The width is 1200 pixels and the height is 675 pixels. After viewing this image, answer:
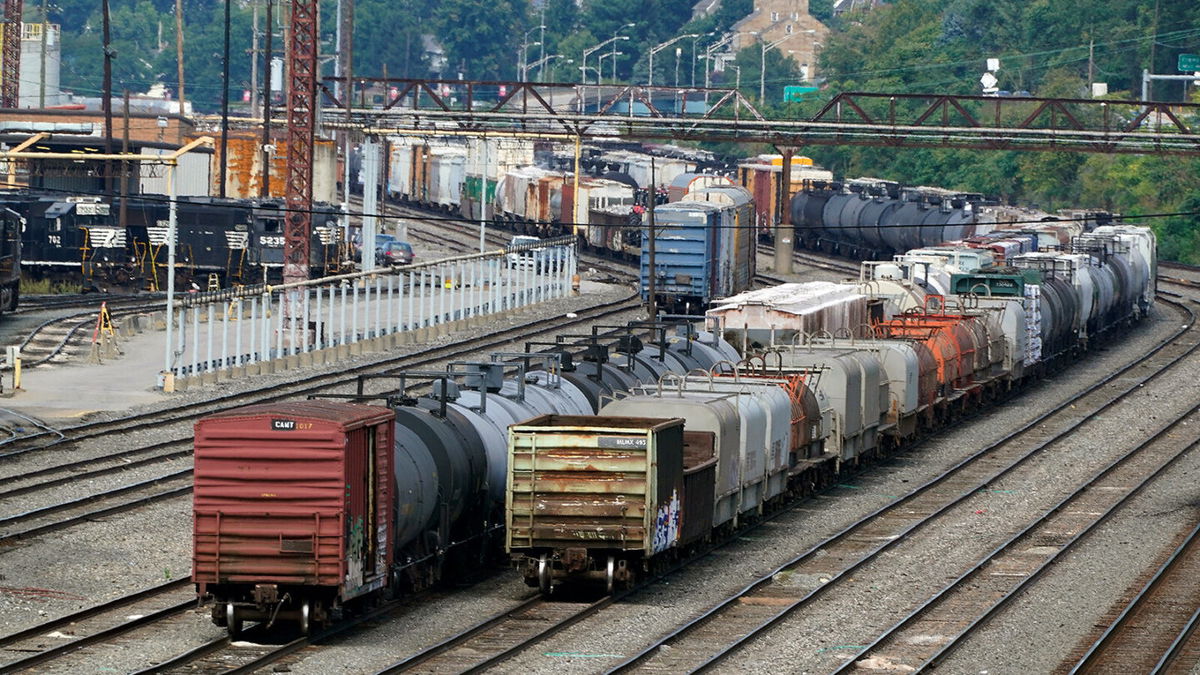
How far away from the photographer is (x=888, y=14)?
16188 cm

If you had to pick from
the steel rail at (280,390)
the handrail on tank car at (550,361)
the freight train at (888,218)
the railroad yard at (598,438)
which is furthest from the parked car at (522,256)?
the handrail on tank car at (550,361)

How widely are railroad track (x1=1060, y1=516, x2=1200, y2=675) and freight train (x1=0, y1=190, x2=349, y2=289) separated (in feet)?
158

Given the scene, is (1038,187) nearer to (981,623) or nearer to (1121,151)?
(1121,151)

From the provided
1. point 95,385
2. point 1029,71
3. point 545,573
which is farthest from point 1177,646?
point 1029,71

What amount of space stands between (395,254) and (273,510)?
5853 cm

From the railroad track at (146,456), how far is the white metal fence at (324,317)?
6.55 feet

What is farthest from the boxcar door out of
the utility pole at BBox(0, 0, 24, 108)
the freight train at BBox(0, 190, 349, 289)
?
the utility pole at BBox(0, 0, 24, 108)

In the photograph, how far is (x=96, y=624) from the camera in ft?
79.5

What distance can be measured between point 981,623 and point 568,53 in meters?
175

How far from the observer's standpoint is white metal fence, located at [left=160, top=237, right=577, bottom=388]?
164 ft

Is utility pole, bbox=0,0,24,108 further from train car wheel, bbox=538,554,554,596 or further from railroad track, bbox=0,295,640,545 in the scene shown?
train car wheel, bbox=538,554,554,596

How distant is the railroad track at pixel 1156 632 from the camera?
22578 millimetres

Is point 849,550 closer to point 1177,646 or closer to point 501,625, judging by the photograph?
point 1177,646

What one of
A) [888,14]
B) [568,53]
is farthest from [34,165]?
[568,53]
